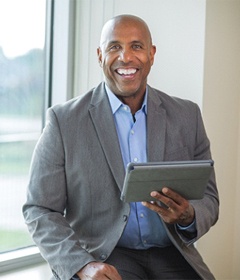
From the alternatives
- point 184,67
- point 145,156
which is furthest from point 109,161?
point 184,67

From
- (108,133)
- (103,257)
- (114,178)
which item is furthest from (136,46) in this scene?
(103,257)

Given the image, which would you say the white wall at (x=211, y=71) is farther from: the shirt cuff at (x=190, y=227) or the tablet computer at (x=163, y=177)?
the tablet computer at (x=163, y=177)

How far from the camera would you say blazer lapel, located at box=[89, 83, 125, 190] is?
1.58m

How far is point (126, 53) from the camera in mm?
1634

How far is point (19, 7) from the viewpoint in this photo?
7.00ft

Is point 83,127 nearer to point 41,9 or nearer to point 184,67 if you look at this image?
point 184,67

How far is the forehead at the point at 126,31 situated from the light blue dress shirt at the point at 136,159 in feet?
0.60

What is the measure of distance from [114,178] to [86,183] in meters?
0.09

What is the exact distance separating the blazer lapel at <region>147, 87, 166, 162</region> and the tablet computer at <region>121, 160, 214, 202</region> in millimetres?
226

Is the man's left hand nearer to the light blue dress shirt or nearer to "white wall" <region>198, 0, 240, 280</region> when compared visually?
the light blue dress shirt

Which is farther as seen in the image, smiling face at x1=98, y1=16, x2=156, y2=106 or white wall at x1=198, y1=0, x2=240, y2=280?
white wall at x1=198, y1=0, x2=240, y2=280

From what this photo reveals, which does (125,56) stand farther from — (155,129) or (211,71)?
(211,71)

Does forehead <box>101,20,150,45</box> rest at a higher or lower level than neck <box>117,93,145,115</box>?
higher

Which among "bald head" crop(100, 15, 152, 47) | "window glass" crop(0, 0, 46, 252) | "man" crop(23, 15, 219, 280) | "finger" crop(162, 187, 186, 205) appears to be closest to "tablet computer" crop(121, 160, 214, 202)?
"finger" crop(162, 187, 186, 205)
